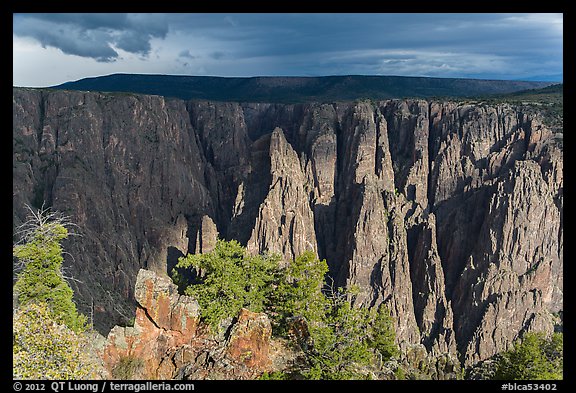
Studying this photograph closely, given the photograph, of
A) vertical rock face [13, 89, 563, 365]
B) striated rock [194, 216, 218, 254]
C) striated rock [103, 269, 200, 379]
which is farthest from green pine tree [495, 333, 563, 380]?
striated rock [194, 216, 218, 254]

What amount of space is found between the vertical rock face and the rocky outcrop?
105 feet

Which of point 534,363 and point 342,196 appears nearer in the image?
point 534,363

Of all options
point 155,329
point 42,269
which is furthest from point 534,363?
point 42,269

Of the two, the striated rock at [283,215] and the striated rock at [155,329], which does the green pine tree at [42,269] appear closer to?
the striated rock at [155,329]

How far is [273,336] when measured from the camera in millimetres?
20781

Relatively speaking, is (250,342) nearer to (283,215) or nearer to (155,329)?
(155,329)

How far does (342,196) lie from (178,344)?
2452 inches

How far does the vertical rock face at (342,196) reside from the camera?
200ft

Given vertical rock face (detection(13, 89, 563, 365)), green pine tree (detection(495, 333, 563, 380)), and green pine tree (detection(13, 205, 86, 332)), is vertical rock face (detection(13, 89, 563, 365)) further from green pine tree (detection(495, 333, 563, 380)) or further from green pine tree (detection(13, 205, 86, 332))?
green pine tree (detection(495, 333, 563, 380))

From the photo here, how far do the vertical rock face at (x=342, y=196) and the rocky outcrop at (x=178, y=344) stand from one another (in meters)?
32.0

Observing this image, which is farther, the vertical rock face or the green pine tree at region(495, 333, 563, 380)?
the vertical rock face

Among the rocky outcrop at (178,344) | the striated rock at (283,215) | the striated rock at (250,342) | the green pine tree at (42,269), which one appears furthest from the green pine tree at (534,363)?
the striated rock at (283,215)

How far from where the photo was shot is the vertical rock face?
61.1 meters

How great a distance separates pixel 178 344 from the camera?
1941 centimetres
